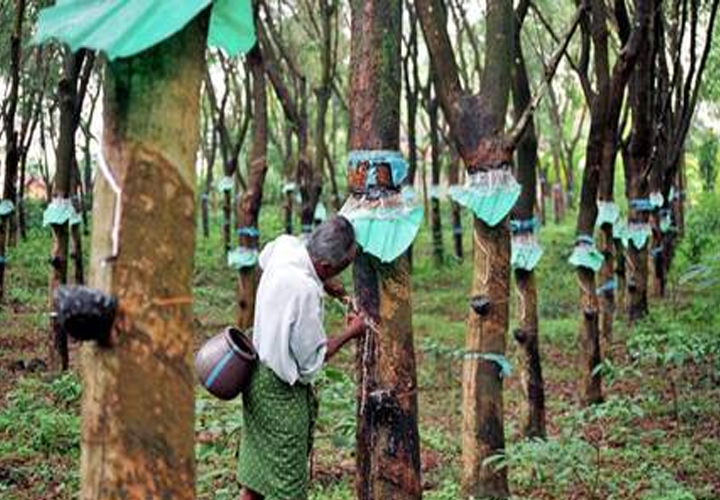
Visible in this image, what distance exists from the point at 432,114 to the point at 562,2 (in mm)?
3582

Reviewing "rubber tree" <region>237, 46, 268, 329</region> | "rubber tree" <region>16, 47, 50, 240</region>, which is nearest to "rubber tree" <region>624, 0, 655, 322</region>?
"rubber tree" <region>237, 46, 268, 329</region>

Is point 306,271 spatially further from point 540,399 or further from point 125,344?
point 540,399

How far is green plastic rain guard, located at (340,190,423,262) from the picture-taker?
458 cm

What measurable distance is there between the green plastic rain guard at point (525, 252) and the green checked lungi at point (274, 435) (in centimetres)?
318

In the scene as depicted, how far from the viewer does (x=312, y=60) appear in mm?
28328

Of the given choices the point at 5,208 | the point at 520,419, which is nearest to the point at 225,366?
the point at 520,419

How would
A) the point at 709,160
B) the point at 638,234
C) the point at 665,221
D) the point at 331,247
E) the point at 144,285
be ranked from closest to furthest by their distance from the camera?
the point at 144,285 < the point at 331,247 < the point at 638,234 < the point at 665,221 < the point at 709,160

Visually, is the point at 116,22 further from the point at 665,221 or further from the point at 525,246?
the point at 665,221

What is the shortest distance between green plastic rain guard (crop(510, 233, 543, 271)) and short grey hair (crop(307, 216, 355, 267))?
307 centimetres

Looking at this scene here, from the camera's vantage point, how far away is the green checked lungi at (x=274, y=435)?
13.9ft

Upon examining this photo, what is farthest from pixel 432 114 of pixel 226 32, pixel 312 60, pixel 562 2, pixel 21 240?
pixel 226 32

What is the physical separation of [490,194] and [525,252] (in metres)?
1.90

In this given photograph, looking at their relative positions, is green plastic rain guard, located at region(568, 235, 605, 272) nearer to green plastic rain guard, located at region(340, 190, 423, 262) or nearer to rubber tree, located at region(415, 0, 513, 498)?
rubber tree, located at region(415, 0, 513, 498)

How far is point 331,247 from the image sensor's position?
420cm
